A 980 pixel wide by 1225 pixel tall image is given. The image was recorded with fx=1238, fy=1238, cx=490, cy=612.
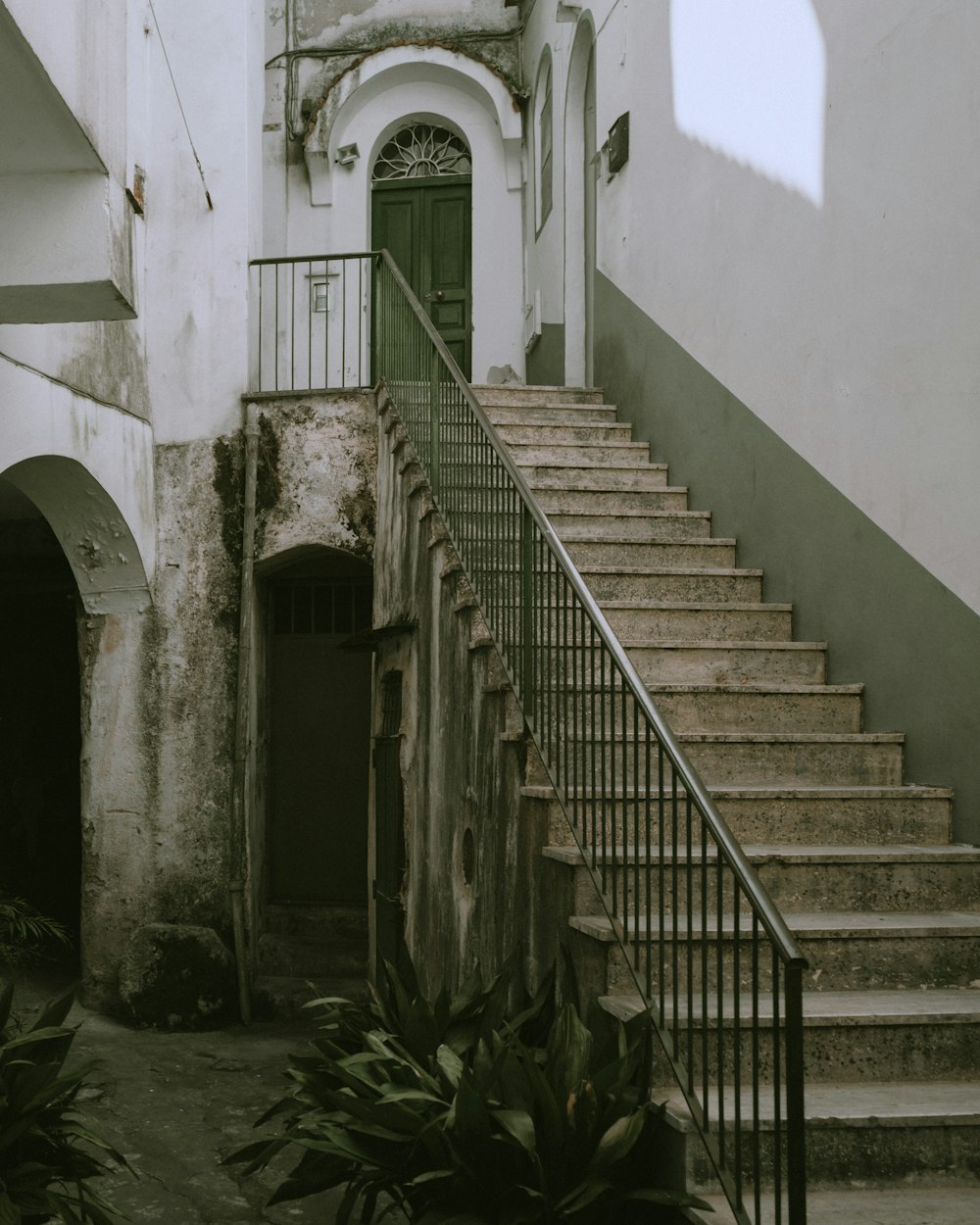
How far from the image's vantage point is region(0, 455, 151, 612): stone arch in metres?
7.60

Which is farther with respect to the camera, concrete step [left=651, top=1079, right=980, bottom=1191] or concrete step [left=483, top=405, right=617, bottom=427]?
concrete step [left=483, top=405, right=617, bottom=427]

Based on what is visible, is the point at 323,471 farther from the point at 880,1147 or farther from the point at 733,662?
the point at 880,1147

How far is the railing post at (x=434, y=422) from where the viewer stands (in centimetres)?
668

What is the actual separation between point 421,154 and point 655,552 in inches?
293

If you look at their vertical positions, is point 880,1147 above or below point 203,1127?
above

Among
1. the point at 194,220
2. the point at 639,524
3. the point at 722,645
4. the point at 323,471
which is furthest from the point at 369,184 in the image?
the point at 722,645

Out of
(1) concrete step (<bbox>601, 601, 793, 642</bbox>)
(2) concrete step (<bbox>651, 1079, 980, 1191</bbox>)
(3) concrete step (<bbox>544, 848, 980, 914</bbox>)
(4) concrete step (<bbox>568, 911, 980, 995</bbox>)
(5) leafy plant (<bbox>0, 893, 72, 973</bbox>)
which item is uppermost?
(1) concrete step (<bbox>601, 601, 793, 642</bbox>)

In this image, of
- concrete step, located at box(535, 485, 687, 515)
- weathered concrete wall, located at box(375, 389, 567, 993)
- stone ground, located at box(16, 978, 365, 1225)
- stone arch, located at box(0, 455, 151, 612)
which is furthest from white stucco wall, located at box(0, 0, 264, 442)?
stone ground, located at box(16, 978, 365, 1225)

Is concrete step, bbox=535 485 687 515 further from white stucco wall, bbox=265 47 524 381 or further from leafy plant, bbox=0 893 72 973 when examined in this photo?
white stucco wall, bbox=265 47 524 381

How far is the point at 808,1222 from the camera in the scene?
10.6 feet

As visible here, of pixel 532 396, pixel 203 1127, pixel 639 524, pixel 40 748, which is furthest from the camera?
pixel 40 748

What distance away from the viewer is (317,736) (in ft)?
34.8

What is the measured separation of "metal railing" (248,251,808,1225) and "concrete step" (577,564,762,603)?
815 millimetres

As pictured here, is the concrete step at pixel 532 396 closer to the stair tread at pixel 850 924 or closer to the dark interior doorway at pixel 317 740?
the dark interior doorway at pixel 317 740
